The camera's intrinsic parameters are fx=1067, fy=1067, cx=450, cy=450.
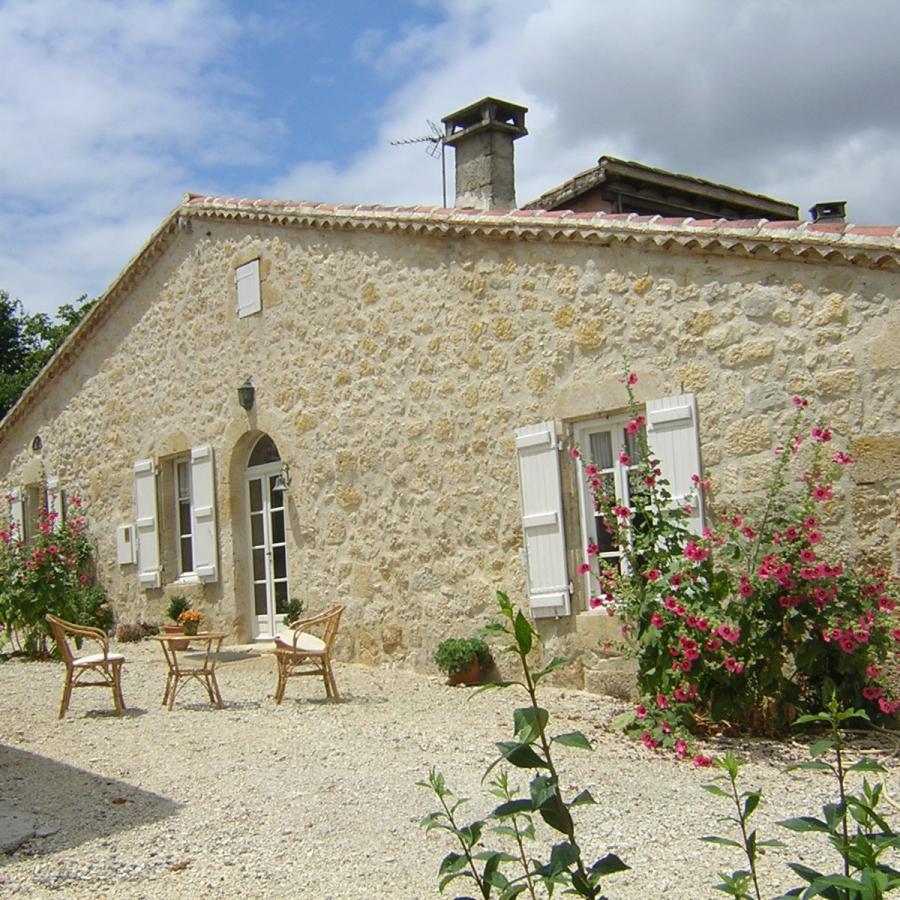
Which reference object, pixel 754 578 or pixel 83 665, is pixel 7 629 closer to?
pixel 83 665

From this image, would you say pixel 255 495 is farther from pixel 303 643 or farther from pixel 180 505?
pixel 303 643

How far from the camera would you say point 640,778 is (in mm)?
5086

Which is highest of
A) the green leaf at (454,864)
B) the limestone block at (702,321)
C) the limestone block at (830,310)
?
the limestone block at (702,321)

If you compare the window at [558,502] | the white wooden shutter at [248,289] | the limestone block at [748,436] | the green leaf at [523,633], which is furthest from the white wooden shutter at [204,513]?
the green leaf at [523,633]

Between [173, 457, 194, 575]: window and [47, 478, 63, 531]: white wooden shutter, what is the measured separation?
2.10 meters

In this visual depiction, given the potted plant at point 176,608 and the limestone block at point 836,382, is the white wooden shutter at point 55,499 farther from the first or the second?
the limestone block at point 836,382

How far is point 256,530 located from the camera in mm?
10617

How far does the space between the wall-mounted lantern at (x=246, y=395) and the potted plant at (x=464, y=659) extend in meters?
3.56

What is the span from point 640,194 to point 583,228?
3.98 meters

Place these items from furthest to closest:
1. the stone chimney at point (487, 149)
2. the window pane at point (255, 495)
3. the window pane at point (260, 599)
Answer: the window pane at point (255, 495) < the window pane at point (260, 599) < the stone chimney at point (487, 149)

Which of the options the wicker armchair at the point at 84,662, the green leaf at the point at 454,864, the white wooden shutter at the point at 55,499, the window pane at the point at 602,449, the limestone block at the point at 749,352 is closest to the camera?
the green leaf at the point at 454,864

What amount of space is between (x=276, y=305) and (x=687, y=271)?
181 inches

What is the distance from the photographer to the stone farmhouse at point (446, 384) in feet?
20.8

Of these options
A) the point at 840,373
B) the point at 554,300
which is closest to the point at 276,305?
the point at 554,300
